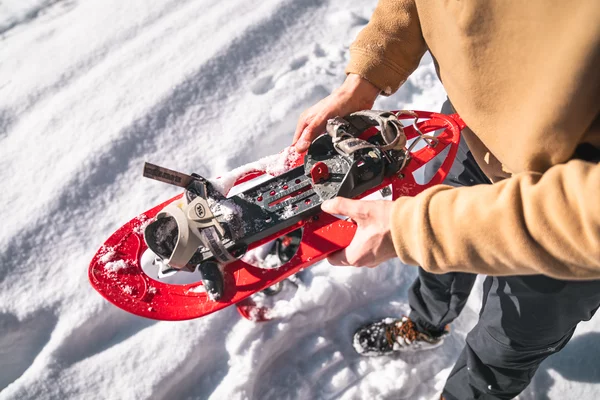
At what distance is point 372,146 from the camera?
126cm

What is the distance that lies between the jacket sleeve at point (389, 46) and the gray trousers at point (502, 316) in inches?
10.5

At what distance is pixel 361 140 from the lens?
4.12ft

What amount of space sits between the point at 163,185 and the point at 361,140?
3.28 ft

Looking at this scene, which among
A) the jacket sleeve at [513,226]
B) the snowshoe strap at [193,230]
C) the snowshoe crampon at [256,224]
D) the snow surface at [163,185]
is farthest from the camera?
the snow surface at [163,185]

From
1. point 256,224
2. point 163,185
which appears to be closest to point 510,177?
point 256,224

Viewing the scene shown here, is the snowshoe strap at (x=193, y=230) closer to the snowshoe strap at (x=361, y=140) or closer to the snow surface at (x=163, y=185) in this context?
the snowshoe strap at (x=361, y=140)

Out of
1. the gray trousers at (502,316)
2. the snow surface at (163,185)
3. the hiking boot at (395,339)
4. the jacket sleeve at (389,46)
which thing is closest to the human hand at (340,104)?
the jacket sleeve at (389,46)

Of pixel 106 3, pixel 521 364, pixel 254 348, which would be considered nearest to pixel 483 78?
pixel 521 364

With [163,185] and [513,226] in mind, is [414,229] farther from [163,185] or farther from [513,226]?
[163,185]

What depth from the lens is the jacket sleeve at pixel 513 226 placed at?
683 mm

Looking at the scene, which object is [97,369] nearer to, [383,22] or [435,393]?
[435,393]

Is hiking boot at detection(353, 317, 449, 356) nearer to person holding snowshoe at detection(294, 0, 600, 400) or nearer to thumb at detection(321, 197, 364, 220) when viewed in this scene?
person holding snowshoe at detection(294, 0, 600, 400)

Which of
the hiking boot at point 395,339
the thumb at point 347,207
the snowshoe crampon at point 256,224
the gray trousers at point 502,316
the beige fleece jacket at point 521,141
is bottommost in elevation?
the hiking boot at point 395,339

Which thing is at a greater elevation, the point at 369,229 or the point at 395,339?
the point at 369,229
